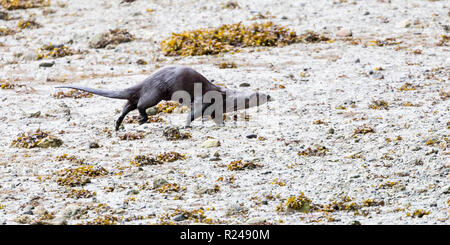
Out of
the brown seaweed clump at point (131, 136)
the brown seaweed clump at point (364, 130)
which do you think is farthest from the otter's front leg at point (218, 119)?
the brown seaweed clump at point (364, 130)

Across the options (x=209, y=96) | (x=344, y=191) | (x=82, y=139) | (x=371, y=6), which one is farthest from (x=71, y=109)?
(x=371, y=6)

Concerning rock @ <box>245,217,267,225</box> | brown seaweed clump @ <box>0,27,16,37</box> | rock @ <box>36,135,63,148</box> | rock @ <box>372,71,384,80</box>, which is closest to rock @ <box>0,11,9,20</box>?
brown seaweed clump @ <box>0,27,16,37</box>

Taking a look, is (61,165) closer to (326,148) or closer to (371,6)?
(326,148)

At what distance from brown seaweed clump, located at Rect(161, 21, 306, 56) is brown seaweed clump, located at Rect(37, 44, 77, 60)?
165 cm

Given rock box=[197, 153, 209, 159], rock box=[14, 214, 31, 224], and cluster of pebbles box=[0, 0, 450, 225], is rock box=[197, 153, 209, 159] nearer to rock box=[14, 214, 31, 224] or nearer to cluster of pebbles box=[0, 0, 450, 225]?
cluster of pebbles box=[0, 0, 450, 225]

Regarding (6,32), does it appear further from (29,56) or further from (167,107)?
(167,107)

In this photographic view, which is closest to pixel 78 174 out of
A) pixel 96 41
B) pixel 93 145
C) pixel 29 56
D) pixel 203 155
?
pixel 93 145

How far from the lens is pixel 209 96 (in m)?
8.51

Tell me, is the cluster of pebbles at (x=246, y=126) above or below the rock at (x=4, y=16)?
above

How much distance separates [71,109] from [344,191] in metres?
4.43

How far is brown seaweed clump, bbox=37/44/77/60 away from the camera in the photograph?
12148 millimetres

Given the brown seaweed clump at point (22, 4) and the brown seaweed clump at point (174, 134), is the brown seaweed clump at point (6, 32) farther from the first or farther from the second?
the brown seaweed clump at point (174, 134)

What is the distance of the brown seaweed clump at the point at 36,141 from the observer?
7.92 m

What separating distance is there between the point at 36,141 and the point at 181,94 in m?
1.73
